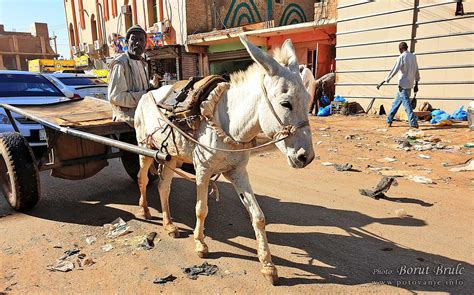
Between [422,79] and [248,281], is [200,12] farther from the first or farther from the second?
[248,281]

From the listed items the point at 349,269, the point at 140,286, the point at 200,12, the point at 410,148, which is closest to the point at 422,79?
the point at 410,148

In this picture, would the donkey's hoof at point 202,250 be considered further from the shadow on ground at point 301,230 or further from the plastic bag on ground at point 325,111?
the plastic bag on ground at point 325,111

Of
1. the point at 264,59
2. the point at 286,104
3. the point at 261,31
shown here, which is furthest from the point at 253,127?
the point at 261,31

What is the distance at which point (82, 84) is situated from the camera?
35.9 ft

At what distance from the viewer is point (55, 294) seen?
2674 mm

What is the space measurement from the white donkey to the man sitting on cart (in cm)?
68

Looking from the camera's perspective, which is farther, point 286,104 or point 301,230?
point 301,230

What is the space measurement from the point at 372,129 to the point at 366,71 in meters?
3.66

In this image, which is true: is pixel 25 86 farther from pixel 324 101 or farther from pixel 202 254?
pixel 324 101

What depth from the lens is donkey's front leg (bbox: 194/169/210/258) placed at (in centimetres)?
295

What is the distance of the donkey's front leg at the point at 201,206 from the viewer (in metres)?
2.95

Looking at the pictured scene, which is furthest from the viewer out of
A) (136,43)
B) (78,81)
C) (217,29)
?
(217,29)

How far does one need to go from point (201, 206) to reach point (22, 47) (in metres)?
45.6

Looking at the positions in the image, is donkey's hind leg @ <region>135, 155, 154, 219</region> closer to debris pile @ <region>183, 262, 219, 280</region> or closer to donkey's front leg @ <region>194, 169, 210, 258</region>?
donkey's front leg @ <region>194, 169, 210, 258</region>
